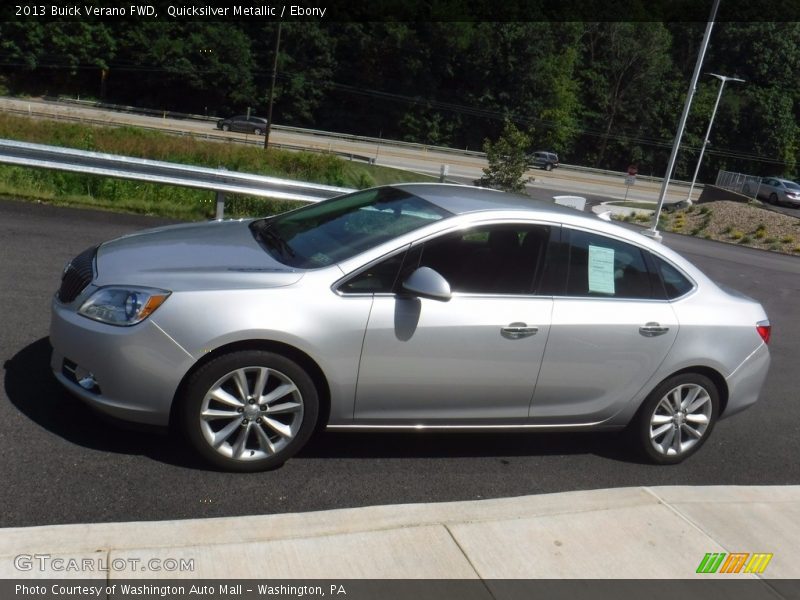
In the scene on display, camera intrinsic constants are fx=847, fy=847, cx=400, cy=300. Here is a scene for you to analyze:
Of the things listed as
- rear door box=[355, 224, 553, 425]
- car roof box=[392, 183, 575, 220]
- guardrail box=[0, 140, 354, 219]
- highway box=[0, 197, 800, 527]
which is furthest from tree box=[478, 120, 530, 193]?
rear door box=[355, 224, 553, 425]

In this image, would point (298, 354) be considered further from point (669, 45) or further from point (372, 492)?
point (669, 45)

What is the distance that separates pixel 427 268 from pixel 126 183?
9.17 metres

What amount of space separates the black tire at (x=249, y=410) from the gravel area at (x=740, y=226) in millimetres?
26871

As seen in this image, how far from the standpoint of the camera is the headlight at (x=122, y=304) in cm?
430

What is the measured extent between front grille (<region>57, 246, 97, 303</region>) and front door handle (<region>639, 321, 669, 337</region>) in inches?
127

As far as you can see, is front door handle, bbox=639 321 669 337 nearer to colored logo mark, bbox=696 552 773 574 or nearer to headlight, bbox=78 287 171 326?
colored logo mark, bbox=696 552 773 574

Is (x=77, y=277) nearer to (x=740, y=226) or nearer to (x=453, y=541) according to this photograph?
(x=453, y=541)

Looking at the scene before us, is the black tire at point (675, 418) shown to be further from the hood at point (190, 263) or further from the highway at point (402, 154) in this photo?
the highway at point (402, 154)

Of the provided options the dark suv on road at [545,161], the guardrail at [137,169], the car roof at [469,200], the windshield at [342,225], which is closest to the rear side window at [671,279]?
the car roof at [469,200]

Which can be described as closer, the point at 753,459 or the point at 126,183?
the point at 753,459

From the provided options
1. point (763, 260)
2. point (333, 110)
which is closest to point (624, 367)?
point (763, 260)

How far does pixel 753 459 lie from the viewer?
5914 mm

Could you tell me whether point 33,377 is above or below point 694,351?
below
